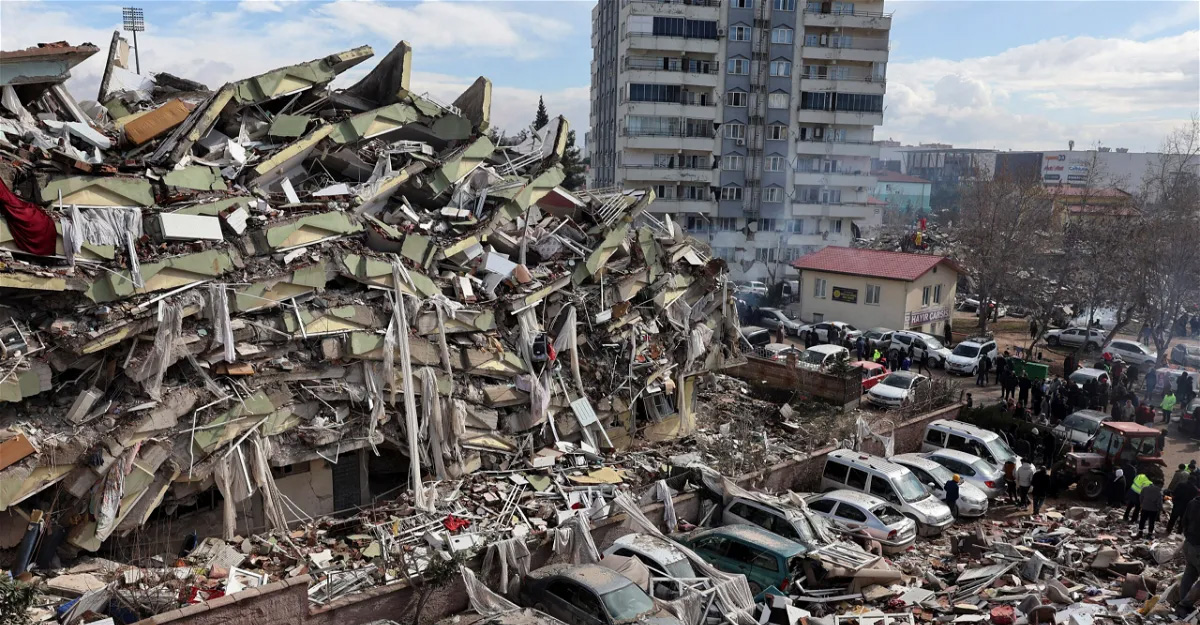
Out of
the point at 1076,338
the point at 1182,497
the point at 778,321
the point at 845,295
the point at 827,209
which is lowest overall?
the point at 1076,338

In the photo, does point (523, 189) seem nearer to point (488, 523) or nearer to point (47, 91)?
point (488, 523)

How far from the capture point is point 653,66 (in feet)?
157

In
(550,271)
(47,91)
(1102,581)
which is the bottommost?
(1102,581)

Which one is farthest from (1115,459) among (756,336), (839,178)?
(839,178)

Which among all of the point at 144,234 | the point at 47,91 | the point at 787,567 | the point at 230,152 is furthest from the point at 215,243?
the point at 787,567

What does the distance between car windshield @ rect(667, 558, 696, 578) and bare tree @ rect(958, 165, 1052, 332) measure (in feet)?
91.4

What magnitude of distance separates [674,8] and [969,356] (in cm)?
2694

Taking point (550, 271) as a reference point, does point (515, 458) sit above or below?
below

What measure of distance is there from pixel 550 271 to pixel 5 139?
30.7 feet

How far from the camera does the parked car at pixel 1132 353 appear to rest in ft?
97.1

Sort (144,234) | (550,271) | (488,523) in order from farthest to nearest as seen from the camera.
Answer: (550,271)
(488,523)
(144,234)

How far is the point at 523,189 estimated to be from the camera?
1728cm

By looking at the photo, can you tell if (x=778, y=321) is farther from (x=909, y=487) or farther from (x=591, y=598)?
(x=591, y=598)

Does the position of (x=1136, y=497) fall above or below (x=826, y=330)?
above
